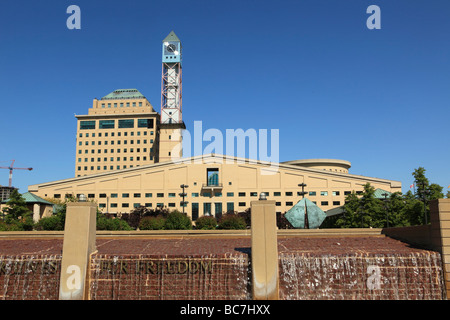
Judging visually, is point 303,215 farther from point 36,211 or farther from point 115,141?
point 115,141

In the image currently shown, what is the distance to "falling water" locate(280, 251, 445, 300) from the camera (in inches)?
612

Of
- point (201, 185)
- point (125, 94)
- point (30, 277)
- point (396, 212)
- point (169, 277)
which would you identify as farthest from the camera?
point (125, 94)

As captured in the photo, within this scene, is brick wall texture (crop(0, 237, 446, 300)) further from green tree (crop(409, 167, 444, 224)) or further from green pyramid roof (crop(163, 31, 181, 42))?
green pyramid roof (crop(163, 31, 181, 42))

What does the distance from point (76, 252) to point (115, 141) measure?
119 meters

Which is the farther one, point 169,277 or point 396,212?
point 396,212

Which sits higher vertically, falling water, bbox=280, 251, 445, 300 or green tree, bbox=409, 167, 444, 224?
green tree, bbox=409, 167, 444, 224

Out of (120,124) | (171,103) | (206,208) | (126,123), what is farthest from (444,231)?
(120,124)

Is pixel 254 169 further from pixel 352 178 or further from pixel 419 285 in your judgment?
pixel 419 285

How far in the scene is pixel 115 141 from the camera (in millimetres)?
129750

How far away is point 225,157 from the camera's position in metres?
87.6

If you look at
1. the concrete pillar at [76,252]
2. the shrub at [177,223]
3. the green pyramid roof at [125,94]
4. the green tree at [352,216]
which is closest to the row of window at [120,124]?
the green pyramid roof at [125,94]

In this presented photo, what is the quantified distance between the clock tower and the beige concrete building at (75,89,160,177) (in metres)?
11.9

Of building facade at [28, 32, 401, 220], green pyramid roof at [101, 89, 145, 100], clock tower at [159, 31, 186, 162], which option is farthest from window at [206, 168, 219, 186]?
green pyramid roof at [101, 89, 145, 100]

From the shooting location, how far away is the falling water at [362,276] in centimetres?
1554
